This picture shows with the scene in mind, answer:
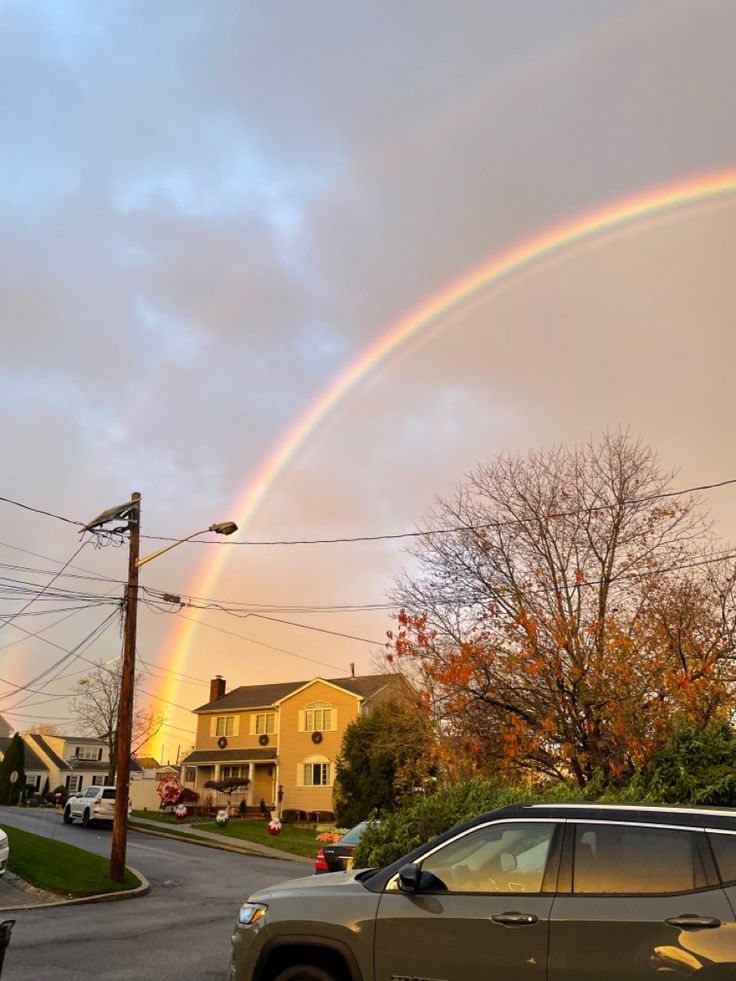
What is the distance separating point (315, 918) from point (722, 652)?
46.0ft

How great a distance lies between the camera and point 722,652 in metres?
17.2

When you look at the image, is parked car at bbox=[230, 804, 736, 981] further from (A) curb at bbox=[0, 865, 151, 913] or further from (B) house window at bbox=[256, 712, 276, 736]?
(B) house window at bbox=[256, 712, 276, 736]

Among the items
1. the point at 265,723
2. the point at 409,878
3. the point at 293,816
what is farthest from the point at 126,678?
the point at 265,723

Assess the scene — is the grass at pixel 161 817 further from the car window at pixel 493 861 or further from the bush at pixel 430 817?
the car window at pixel 493 861

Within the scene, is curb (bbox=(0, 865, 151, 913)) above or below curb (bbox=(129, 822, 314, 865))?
above

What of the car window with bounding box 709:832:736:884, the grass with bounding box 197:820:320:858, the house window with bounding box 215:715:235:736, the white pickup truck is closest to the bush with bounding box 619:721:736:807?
the car window with bounding box 709:832:736:884

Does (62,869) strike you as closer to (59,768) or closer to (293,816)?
(293,816)

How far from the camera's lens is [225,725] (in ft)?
190

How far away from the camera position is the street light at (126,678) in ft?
64.3

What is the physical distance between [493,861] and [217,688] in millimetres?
59357

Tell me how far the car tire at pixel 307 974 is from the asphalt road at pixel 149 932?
143 inches

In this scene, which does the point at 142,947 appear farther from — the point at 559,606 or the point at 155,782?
the point at 155,782

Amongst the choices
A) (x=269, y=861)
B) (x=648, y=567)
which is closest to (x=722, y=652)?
(x=648, y=567)

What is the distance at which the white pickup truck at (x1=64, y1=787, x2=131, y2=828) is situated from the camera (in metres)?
35.4
